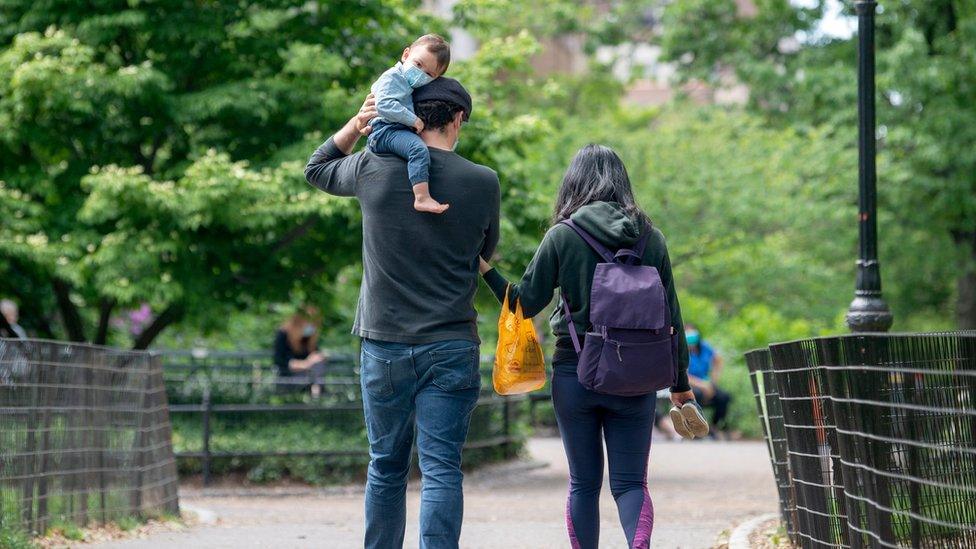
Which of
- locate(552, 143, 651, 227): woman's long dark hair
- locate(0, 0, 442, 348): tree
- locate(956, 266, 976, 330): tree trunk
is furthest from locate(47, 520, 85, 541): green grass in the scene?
locate(956, 266, 976, 330): tree trunk

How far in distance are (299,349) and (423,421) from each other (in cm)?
1164

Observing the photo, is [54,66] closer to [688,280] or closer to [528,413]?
[528,413]

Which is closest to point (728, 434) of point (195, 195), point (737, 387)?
point (737, 387)

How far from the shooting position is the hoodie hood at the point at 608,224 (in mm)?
5633

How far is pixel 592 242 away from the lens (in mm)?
5672

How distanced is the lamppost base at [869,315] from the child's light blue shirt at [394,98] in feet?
18.3

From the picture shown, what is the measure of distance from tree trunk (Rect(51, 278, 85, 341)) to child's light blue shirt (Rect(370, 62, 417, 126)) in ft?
34.2

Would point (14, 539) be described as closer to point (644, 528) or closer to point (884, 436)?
point (644, 528)

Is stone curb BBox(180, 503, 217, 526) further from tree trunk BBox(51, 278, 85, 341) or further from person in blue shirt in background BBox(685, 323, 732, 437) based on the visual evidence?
person in blue shirt in background BBox(685, 323, 732, 437)

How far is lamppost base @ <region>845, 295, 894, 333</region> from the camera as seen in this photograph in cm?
994

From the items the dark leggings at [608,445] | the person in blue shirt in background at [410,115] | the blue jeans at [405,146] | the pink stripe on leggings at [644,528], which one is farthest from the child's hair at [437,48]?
the pink stripe on leggings at [644,528]

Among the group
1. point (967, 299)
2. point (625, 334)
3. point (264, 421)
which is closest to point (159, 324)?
point (264, 421)

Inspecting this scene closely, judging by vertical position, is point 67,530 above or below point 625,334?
below

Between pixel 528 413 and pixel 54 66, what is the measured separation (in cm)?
1135
